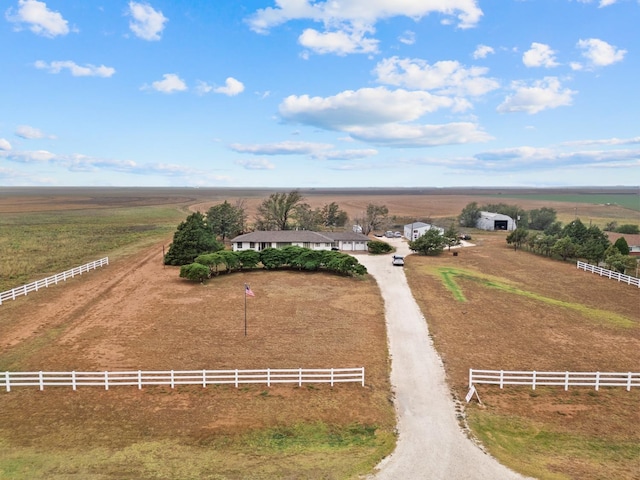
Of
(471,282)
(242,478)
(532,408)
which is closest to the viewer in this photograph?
(242,478)

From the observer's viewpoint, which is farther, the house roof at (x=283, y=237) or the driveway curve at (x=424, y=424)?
the house roof at (x=283, y=237)

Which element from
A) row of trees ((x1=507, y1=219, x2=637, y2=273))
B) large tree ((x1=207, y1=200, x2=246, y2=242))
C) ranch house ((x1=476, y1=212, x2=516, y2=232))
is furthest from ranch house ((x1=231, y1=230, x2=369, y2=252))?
ranch house ((x1=476, y1=212, x2=516, y2=232))

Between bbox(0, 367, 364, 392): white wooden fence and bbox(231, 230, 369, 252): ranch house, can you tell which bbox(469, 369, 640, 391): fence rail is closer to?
bbox(0, 367, 364, 392): white wooden fence

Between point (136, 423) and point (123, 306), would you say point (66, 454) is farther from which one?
point (123, 306)

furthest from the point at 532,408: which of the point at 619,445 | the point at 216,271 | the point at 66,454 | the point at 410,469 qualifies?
the point at 216,271

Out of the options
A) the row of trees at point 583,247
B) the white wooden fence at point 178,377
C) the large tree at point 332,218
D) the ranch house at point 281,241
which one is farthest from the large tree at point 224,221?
the white wooden fence at point 178,377

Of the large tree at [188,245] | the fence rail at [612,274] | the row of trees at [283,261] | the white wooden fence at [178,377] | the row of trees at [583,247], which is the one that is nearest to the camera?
the white wooden fence at [178,377]

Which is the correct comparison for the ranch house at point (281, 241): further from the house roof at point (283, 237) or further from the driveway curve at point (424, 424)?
the driveway curve at point (424, 424)
